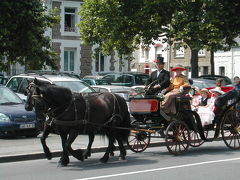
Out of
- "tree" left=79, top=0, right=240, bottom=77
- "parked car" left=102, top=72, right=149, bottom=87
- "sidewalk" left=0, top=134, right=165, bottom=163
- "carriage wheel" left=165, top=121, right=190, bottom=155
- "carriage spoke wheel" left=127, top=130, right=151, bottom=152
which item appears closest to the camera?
"sidewalk" left=0, top=134, right=165, bottom=163

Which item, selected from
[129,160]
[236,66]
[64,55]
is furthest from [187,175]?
[236,66]

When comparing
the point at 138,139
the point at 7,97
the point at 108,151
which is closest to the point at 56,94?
the point at 108,151

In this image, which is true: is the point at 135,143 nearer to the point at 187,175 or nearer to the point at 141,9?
the point at 187,175

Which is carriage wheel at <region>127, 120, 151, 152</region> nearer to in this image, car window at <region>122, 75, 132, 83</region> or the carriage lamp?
the carriage lamp

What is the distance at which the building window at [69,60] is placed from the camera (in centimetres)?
4656

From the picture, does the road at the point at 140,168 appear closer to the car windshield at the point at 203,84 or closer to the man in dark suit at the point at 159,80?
the man in dark suit at the point at 159,80

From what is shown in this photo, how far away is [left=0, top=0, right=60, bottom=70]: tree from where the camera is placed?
25.0 meters

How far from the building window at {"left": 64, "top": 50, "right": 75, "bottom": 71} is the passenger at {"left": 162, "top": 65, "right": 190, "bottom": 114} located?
33332 mm

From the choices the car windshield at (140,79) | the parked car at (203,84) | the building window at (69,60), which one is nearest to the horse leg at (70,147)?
the parked car at (203,84)

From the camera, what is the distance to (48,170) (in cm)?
1098

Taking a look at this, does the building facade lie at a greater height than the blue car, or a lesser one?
greater

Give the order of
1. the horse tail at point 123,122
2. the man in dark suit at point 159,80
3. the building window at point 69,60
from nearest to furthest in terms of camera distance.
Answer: the horse tail at point 123,122
the man in dark suit at point 159,80
the building window at point 69,60

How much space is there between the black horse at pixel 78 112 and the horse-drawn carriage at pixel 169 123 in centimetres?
50

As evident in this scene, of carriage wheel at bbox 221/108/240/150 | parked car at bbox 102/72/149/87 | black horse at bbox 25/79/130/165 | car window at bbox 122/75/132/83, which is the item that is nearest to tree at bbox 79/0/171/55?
parked car at bbox 102/72/149/87
